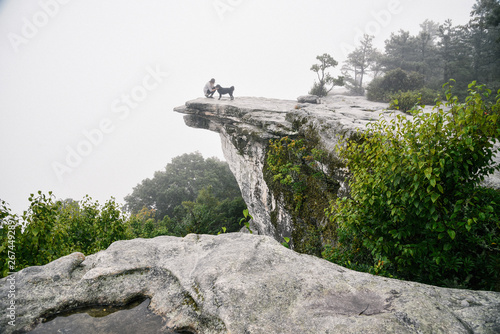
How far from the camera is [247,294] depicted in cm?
255

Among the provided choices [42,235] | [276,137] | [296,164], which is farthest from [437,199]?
[276,137]

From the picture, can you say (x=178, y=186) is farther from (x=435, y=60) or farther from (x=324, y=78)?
(x=435, y=60)

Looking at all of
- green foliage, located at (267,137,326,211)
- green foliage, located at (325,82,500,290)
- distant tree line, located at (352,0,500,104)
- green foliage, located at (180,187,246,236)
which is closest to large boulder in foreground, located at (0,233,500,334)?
green foliage, located at (325,82,500,290)

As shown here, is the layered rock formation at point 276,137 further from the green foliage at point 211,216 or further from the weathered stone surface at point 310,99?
the green foliage at point 211,216

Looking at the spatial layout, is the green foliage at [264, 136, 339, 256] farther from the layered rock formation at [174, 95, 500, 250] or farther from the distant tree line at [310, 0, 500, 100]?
the distant tree line at [310, 0, 500, 100]

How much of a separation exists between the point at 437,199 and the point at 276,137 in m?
8.62

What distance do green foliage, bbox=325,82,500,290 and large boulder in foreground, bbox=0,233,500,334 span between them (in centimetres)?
107

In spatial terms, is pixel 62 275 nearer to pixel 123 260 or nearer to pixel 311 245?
pixel 123 260

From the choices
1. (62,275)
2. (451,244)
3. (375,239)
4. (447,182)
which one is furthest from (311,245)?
(62,275)

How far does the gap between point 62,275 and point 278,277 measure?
289 cm

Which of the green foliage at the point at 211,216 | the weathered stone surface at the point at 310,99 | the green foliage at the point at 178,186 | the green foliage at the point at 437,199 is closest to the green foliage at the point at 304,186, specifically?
the green foliage at the point at 437,199

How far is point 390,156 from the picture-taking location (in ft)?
11.1

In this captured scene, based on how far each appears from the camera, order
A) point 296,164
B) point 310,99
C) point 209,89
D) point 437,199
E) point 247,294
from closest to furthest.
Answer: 1. point 247,294
2. point 437,199
3. point 296,164
4. point 310,99
5. point 209,89

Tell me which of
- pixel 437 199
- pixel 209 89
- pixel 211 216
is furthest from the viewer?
pixel 211 216
